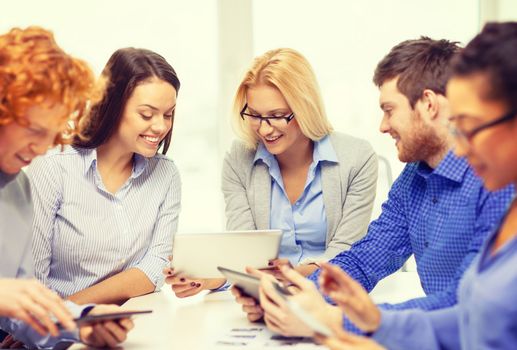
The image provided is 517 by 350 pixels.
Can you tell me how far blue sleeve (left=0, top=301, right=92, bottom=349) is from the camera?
189 centimetres

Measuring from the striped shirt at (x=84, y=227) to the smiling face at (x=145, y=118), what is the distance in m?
0.14

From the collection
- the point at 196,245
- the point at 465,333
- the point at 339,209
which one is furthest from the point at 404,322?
the point at 339,209

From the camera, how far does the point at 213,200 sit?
4559 mm

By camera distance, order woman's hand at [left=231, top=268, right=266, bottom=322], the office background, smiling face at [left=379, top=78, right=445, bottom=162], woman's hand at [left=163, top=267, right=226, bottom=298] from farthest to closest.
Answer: the office background < woman's hand at [left=163, top=267, right=226, bottom=298] < smiling face at [left=379, top=78, right=445, bottom=162] < woman's hand at [left=231, top=268, right=266, bottom=322]

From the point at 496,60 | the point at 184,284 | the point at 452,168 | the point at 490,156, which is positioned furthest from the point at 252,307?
the point at 496,60

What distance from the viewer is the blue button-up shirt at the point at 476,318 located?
4.38ft

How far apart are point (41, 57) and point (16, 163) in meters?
0.30

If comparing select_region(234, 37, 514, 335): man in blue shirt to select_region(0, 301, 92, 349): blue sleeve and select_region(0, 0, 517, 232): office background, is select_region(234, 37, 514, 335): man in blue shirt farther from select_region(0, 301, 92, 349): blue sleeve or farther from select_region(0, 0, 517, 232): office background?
select_region(0, 0, 517, 232): office background

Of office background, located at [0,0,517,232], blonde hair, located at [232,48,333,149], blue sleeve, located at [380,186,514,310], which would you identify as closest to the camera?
blue sleeve, located at [380,186,514,310]

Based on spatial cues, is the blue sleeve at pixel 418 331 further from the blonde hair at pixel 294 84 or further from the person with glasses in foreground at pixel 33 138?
the blonde hair at pixel 294 84

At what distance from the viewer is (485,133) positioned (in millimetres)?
1346

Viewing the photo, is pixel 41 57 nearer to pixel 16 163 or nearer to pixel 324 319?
pixel 16 163

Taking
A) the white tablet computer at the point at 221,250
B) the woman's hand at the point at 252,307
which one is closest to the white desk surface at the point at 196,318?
the woman's hand at the point at 252,307

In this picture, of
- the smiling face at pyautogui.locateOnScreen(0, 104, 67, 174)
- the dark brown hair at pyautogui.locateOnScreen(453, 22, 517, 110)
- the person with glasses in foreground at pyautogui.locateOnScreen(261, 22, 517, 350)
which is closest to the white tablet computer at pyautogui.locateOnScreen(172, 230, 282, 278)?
the smiling face at pyautogui.locateOnScreen(0, 104, 67, 174)
